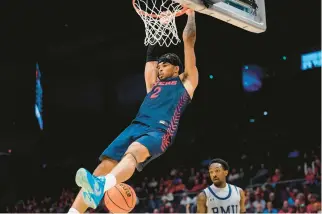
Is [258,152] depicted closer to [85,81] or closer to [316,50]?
[316,50]

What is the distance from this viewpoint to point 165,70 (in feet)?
18.3

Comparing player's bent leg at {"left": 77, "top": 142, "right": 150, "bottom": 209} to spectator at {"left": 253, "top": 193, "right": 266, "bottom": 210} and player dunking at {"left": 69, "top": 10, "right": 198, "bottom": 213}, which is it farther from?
spectator at {"left": 253, "top": 193, "right": 266, "bottom": 210}

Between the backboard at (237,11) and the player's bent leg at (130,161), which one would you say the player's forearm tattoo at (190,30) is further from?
the player's bent leg at (130,161)

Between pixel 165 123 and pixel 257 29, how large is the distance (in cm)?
155

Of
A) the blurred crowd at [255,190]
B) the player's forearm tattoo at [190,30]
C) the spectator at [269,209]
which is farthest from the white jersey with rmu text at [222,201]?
the spectator at [269,209]

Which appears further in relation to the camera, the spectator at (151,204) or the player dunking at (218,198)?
the spectator at (151,204)

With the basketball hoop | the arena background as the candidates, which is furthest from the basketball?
the arena background

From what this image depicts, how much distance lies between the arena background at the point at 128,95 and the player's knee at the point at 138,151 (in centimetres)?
1208

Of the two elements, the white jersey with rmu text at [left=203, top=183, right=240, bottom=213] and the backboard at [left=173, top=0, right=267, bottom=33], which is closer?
the backboard at [left=173, top=0, right=267, bottom=33]

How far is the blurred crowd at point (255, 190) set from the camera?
1203 centimetres

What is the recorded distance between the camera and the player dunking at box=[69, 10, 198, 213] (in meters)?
4.57

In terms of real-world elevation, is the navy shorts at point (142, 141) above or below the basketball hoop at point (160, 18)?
below

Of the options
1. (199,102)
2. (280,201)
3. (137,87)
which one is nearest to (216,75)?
(199,102)

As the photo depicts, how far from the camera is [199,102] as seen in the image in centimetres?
2381
